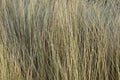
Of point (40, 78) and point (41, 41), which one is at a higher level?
point (41, 41)

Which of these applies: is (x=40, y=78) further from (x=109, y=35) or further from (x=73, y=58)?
(x=109, y=35)

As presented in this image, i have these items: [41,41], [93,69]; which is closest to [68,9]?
[41,41]

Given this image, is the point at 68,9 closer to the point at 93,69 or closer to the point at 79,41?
the point at 79,41

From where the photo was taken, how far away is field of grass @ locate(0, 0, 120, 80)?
1369 millimetres

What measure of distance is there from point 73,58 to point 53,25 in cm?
38

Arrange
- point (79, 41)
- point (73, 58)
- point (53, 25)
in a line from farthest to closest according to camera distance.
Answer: point (53, 25) < point (79, 41) < point (73, 58)

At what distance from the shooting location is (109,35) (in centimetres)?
162

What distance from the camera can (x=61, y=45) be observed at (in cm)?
151

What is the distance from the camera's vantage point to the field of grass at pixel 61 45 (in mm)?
1369

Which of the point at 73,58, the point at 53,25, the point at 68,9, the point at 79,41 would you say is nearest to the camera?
the point at 73,58

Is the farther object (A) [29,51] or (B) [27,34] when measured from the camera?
(B) [27,34]

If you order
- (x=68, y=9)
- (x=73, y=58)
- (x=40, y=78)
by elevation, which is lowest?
(x=40, y=78)

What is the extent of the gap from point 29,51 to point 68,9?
0.41 meters

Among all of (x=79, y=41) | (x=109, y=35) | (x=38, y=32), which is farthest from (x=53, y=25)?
(x=109, y=35)
